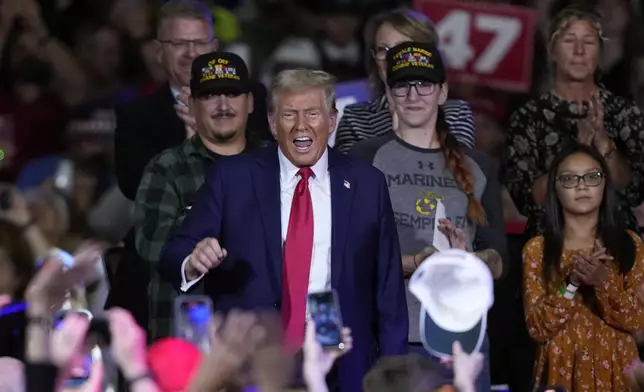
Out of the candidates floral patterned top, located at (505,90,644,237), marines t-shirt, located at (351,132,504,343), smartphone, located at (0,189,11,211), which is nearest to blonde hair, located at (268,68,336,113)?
marines t-shirt, located at (351,132,504,343)

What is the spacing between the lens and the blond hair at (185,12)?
8.20m

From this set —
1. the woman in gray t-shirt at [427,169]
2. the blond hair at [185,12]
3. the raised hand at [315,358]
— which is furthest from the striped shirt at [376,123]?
the raised hand at [315,358]

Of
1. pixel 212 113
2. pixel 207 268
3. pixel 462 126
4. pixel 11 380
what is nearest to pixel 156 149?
pixel 212 113

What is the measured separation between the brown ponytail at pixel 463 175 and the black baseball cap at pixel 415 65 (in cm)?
27

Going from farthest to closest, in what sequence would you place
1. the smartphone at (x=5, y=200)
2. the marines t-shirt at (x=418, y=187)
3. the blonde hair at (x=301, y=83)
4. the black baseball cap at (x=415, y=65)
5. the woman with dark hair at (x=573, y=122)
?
1. the smartphone at (x=5, y=200)
2. the woman with dark hair at (x=573, y=122)
3. the black baseball cap at (x=415, y=65)
4. the marines t-shirt at (x=418, y=187)
5. the blonde hair at (x=301, y=83)

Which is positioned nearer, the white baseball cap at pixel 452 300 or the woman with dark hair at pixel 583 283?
the white baseball cap at pixel 452 300

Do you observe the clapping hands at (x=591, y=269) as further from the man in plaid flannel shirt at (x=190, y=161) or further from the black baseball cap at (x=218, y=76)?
the black baseball cap at (x=218, y=76)

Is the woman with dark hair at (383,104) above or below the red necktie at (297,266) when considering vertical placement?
above

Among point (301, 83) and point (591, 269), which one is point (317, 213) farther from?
point (591, 269)

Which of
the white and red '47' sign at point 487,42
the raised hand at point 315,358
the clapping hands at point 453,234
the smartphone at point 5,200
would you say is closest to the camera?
the raised hand at point 315,358

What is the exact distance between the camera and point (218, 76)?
740cm

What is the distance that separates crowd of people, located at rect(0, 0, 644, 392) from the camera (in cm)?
562

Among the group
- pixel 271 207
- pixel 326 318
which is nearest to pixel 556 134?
pixel 271 207

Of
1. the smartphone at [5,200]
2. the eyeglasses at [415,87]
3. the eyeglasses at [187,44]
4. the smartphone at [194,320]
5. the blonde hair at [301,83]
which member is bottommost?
the smartphone at [194,320]
